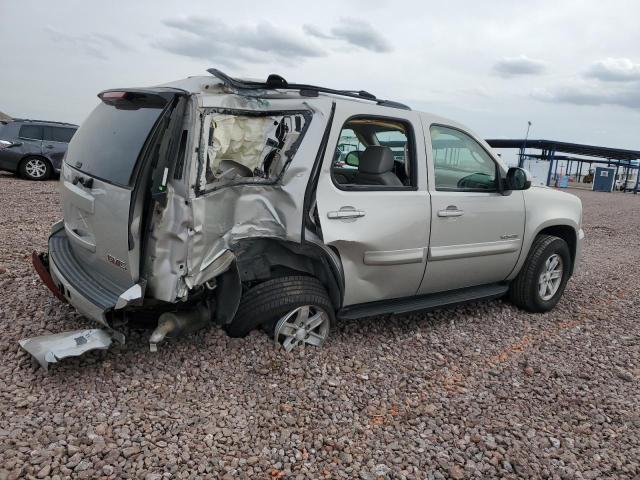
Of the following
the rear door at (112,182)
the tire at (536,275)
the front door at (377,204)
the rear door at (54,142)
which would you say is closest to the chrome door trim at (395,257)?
the front door at (377,204)

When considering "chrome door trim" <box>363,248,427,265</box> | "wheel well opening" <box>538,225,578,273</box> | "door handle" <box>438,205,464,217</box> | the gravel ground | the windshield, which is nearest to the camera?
the gravel ground

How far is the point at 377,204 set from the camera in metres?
3.73

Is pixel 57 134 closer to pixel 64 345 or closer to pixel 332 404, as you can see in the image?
pixel 64 345

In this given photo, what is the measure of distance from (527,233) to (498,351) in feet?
4.07

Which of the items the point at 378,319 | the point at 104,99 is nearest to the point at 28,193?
the point at 104,99

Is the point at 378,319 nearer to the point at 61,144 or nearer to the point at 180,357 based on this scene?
the point at 180,357

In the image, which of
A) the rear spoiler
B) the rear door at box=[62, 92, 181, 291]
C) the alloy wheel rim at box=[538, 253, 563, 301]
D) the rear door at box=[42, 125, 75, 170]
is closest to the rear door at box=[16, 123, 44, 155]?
the rear door at box=[42, 125, 75, 170]

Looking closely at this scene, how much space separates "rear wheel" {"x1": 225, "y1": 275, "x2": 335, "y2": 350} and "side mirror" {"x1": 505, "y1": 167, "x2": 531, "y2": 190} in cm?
197

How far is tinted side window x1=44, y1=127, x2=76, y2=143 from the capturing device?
13.8m

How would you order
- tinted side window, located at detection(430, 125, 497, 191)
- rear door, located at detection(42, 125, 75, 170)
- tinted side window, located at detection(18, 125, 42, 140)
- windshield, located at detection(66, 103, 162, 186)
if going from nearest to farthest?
1. windshield, located at detection(66, 103, 162, 186)
2. tinted side window, located at detection(430, 125, 497, 191)
3. tinted side window, located at detection(18, 125, 42, 140)
4. rear door, located at detection(42, 125, 75, 170)

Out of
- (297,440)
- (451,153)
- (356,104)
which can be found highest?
(356,104)

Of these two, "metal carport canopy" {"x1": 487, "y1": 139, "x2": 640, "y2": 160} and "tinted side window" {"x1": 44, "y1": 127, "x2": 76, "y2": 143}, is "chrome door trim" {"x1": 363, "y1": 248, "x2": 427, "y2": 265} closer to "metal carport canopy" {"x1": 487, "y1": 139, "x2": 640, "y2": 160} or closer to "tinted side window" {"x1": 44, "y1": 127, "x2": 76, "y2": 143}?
"tinted side window" {"x1": 44, "y1": 127, "x2": 76, "y2": 143}

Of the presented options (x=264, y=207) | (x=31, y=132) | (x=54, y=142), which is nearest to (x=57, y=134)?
(x=54, y=142)

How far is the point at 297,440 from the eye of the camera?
108 inches
